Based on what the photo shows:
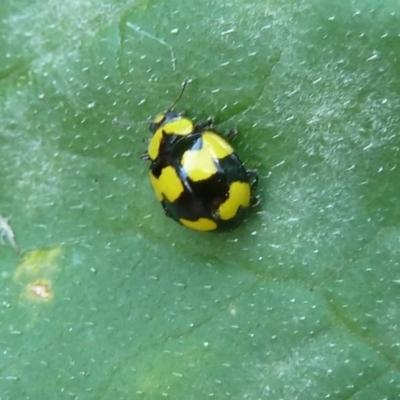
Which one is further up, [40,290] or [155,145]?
[155,145]

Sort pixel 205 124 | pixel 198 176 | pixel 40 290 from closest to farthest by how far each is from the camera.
Result: 1. pixel 198 176
2. pixel 205 124
3. pixel 40 290

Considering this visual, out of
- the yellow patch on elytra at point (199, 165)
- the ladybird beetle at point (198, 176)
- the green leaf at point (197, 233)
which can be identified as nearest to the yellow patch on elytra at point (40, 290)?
the green leaf at point (197, 233)

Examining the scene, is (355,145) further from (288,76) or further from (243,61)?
(243,61)

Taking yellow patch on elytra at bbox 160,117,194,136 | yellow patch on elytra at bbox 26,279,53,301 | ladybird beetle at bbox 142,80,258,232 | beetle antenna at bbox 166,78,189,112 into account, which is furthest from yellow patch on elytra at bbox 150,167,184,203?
yellow patch on elytra at bbox 26,279,53,301

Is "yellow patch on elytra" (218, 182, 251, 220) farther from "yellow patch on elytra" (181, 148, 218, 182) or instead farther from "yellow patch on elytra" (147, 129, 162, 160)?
"yellow patch on elytra" (147, 129, 162, 160)

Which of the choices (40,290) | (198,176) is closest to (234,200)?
(198,176)

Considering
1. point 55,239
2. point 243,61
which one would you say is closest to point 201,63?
point 243,61

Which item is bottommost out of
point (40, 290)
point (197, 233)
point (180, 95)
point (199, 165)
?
point (40, 290)

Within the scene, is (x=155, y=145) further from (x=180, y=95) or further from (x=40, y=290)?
(x=40, y=290)
